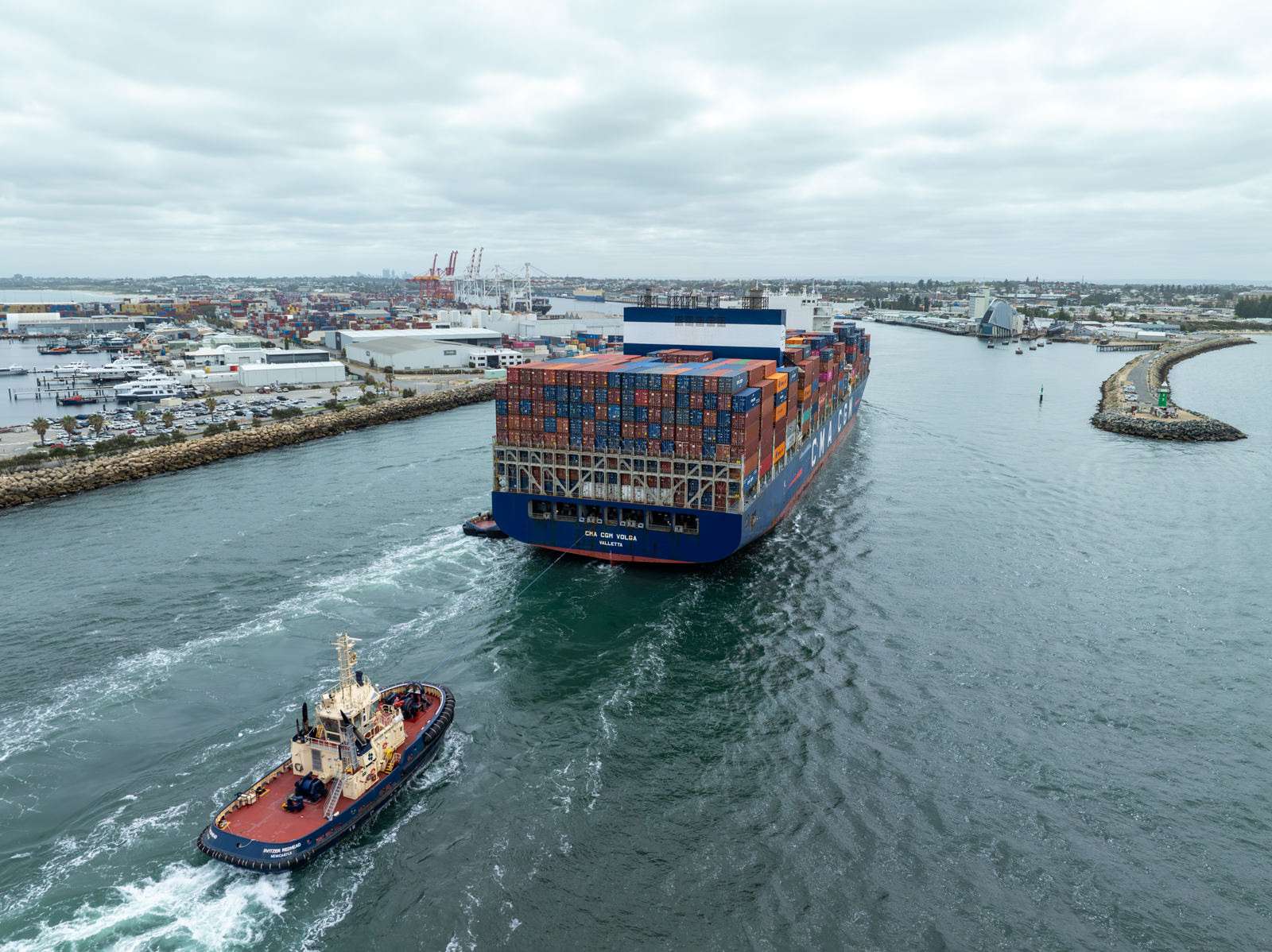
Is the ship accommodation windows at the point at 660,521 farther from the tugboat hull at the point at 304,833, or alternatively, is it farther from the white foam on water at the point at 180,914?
the white foam on water at the point at 180,914

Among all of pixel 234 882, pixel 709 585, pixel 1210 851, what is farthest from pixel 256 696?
pixel 1210 851

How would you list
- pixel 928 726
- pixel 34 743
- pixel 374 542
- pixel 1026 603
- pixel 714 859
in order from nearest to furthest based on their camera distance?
pixel 714 859 < pixel 34 743 < pixel 928 726 < pixel 1026 603 < pixel 374 542

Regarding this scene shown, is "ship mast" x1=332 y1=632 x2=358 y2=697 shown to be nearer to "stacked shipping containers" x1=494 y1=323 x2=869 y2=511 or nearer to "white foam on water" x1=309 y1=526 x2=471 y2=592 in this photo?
"white foam on water" x1=309 y1=526 x2=471 y2=592

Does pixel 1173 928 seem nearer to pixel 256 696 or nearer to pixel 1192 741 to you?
pixel 1192 741

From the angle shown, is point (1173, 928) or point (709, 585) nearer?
point (1173, 928)

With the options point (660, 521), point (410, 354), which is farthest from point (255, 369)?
point (660, 521)

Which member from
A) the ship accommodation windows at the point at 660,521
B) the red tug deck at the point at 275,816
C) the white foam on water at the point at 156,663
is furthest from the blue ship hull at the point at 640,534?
the red tug deck at the point at 275,816

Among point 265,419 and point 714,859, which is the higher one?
point 265,419

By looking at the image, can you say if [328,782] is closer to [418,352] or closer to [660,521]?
[660,521]
